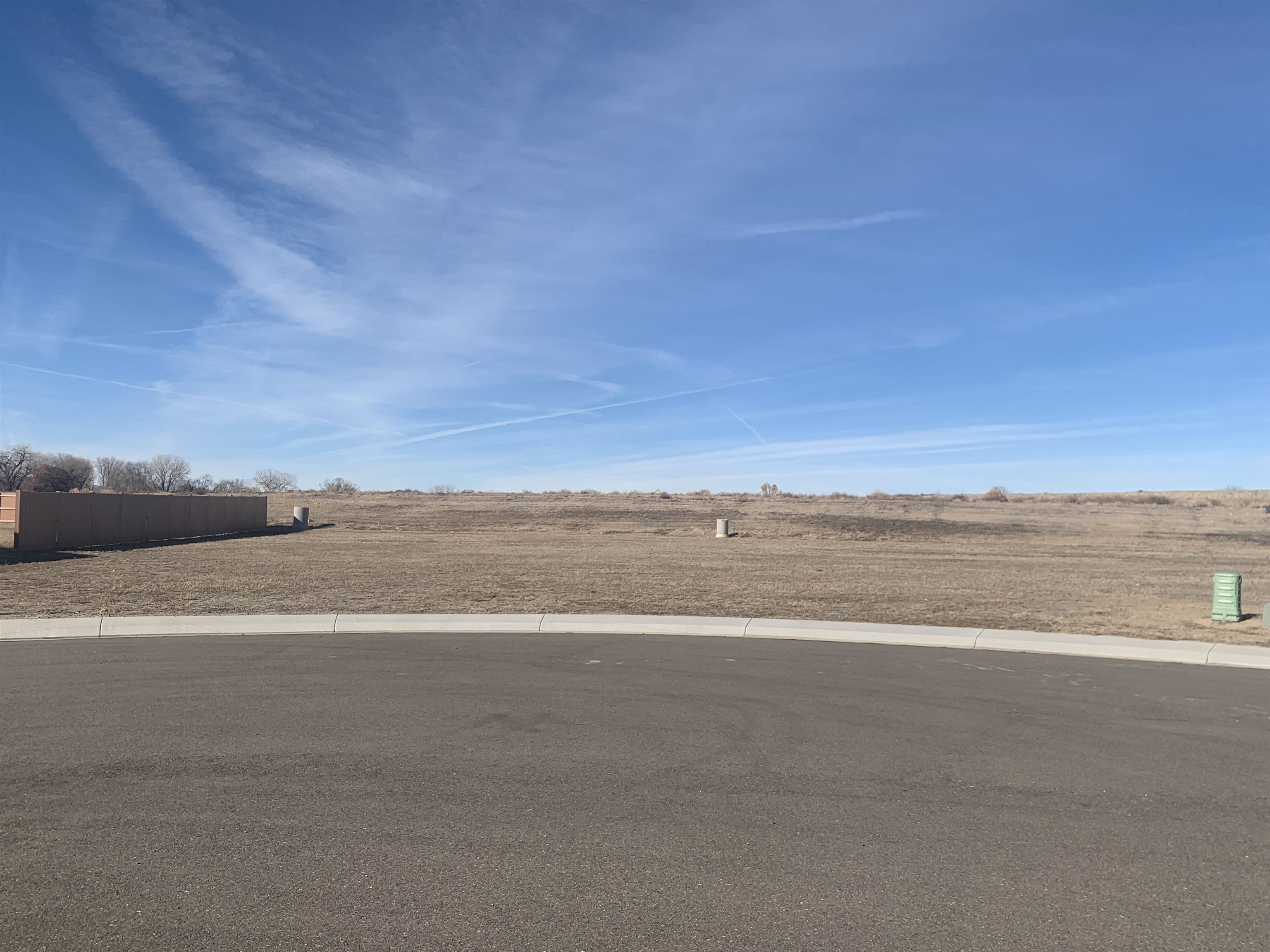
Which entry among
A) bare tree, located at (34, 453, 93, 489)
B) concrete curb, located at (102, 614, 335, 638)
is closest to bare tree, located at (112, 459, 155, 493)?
bare tree, located at (34, 453, 93, 489)

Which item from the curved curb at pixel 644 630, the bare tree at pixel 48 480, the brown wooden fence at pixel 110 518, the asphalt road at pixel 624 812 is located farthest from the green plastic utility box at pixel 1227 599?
the bare tree at pixel 48 480

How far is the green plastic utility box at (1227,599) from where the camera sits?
14.5 m

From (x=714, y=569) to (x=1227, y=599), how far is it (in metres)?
12.6

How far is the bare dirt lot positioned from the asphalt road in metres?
6.40

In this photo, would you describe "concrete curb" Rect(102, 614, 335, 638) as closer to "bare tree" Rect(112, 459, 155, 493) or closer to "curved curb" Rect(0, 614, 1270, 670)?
"curved curb" Rect(0, 614, 1270, 670)

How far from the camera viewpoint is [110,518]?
34062 mm

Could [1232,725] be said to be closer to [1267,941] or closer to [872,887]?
[1267,941]

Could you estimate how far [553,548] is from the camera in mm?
33375

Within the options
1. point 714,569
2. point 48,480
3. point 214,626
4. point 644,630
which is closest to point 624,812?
point 644,630

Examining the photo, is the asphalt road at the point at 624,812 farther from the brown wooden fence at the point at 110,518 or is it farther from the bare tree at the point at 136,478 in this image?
the bare tree at the point at 136,478

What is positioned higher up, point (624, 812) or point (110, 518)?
point (110, 518)

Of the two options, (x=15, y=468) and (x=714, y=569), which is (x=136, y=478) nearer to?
(x=15, y=468)

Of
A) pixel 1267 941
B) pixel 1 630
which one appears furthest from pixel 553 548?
pixel 1267 941

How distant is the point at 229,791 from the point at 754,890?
3241 millimetres
